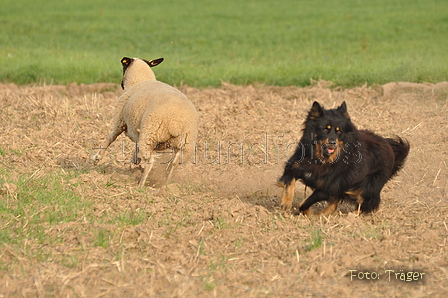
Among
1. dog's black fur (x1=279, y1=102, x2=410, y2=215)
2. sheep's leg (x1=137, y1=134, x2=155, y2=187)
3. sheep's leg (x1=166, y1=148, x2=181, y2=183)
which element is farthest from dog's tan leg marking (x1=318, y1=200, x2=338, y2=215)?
sheep's leg (x1=137, y1=134, x2=155, y2=187)

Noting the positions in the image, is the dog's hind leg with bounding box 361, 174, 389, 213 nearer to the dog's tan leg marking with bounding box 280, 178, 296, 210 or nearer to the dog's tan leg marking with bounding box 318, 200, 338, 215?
the dog's tan leg marking with bounding box 318, 200, 338, 215

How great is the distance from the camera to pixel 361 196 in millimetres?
6859

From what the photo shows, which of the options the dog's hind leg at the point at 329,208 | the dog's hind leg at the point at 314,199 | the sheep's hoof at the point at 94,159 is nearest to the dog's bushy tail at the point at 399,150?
the dog's hind leg at the point at 329,208

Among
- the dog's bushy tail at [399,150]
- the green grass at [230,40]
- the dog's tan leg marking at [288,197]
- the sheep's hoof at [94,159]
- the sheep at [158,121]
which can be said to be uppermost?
the sheep at [158,121]

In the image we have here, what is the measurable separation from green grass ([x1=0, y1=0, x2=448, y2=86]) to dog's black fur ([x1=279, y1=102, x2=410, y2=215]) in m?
8.08

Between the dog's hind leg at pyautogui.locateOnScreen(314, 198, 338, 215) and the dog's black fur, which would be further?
the dog's hind leg at pyautogui.locateOnScreen(314, 198, 338, 215)

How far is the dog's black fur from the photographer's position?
6418 millimetres

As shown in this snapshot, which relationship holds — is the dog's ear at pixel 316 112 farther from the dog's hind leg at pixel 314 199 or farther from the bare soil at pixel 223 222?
the bare soil at pixel 223 222

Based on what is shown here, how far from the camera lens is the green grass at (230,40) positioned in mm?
15977

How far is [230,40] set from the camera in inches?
928

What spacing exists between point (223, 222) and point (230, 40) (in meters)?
18.2

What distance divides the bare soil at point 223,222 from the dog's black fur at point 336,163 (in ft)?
0.92

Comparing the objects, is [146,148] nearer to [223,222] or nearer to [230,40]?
[223,222]

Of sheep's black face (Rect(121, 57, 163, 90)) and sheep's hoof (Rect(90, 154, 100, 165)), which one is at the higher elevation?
sheep's black face (Rect(121, 57, 163, 90))
